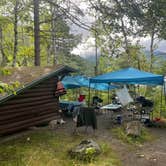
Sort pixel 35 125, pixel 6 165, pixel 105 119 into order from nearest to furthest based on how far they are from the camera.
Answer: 1. pixel 6 165
2. pixel 35 125
3. pixel 105 119

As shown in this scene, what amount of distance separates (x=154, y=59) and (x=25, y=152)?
1946cm

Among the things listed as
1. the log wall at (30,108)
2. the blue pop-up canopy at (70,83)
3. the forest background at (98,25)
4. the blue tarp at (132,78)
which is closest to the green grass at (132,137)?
the blue tarp at (132,78)

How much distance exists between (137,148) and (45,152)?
2.97 meters

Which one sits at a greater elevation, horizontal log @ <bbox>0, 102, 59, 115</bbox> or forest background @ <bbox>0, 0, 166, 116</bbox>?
forest background @ <bbox>0, 0, 166, 116</bbox>

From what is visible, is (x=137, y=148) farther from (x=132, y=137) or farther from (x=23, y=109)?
(x=23, y=109)

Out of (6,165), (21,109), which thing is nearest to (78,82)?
(21,109)

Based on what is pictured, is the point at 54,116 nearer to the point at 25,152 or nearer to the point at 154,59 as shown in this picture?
the point at 25,152

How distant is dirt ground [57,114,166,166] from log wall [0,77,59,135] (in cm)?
98

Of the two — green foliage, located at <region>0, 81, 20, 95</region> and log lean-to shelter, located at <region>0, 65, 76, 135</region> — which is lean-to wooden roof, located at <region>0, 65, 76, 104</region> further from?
green foliage, located at <region>0, 81, 20, 95</region>

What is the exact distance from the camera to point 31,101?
984cm

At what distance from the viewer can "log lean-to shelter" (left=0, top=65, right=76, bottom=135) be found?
8781mm

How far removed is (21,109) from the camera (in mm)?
9367

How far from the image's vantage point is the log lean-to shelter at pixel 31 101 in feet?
28.8

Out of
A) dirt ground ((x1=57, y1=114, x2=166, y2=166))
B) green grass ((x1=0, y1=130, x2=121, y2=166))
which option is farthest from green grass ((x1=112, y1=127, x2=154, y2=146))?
Answer: green grass ((x1=0, y1=130, x2=121, y2=166))
